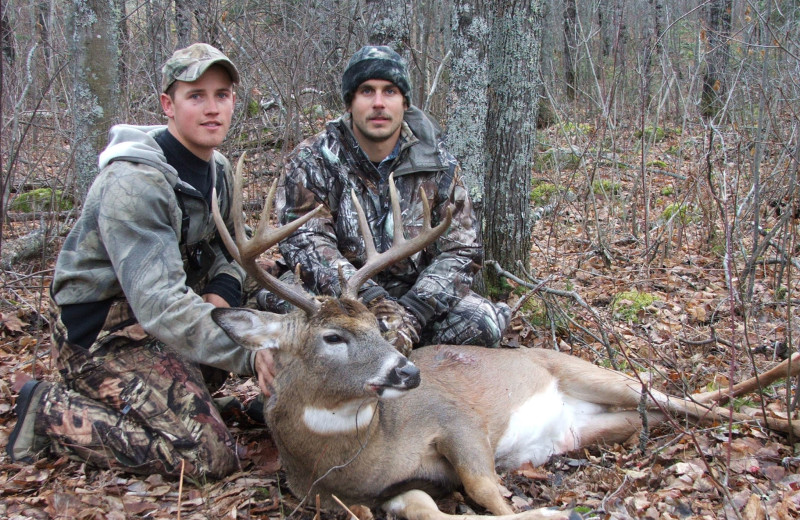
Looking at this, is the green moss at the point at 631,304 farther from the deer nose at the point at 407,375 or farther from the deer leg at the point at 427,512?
the deer nose at the point at 407,375

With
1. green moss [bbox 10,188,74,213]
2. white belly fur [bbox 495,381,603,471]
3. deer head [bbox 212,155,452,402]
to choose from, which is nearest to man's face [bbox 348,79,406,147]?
deer head [bbox 212,155,452,402]

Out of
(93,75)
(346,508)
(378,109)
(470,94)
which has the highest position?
(93,75)

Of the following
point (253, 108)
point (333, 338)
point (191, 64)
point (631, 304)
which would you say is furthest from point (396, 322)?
point (253, 108)

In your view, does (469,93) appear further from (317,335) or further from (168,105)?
(317,335)

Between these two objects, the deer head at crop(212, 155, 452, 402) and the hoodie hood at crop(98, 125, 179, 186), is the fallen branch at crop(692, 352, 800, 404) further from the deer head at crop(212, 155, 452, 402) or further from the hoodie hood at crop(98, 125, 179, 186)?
the hoodie hood at crop(98, 125, 179, 186)

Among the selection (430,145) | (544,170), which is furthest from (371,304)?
(544,170)

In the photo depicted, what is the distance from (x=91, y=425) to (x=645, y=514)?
3070 mm

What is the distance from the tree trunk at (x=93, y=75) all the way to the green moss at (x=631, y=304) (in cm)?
471

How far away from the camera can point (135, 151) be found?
3.96m

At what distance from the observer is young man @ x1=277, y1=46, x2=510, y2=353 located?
479 cm

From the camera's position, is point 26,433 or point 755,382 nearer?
point 26,433

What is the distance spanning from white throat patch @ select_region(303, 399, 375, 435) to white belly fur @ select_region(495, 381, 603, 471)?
1.14 meters

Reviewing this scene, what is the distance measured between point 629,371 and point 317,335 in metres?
2.51

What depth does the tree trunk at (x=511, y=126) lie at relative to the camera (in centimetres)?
553
